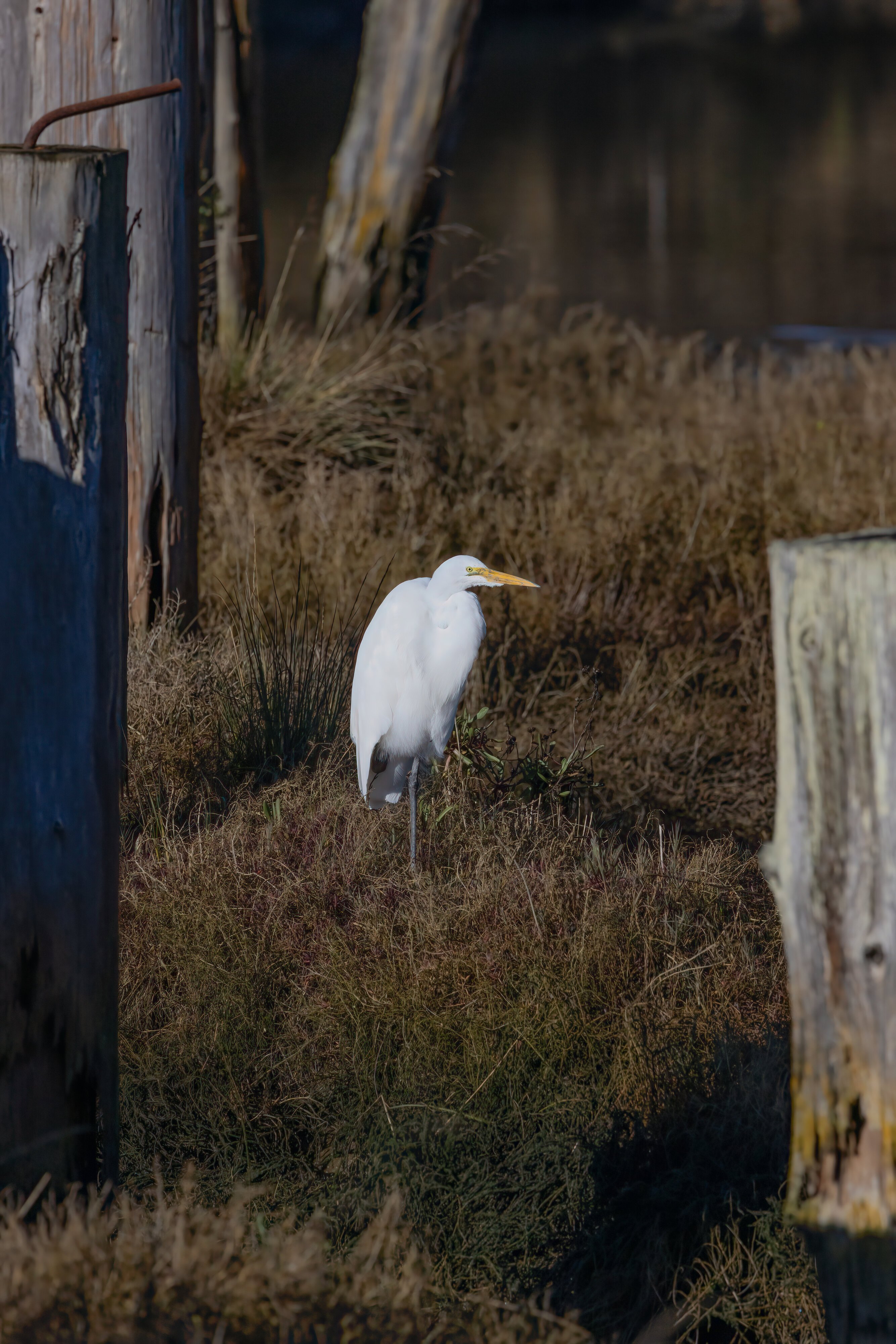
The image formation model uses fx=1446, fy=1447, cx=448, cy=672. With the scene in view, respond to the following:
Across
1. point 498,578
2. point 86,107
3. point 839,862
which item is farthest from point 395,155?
point 839,862

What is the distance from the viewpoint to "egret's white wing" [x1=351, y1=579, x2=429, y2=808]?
3252mm

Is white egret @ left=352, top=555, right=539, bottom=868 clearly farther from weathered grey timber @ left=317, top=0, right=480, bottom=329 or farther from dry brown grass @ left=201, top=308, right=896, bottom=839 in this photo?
weathered grey timber @ left=317, top=0, right=480, bottom=329

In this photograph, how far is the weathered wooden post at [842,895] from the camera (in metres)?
1.60

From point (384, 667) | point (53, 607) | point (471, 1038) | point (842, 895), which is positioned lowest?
point (471, 1038)

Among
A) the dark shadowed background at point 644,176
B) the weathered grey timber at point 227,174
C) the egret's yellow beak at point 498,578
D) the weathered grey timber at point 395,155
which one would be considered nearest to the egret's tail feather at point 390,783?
the egret's yellow beak at point 498,578

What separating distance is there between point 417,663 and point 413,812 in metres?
0.35

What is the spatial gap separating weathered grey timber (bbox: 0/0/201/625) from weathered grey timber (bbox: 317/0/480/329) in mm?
3406

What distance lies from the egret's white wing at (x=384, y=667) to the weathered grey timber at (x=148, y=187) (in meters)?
0.99

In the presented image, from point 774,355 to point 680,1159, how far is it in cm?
629

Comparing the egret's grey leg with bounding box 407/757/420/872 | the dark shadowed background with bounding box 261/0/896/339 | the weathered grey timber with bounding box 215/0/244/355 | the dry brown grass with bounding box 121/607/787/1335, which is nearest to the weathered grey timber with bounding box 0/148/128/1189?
the dry brown grass with bounding box 121/607/787/1335

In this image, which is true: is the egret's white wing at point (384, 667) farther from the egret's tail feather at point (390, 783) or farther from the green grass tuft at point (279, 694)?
the green grass tuft at point (279, 694)

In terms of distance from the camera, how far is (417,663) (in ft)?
10.7

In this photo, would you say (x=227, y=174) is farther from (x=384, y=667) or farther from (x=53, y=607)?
(x=53, y=607)

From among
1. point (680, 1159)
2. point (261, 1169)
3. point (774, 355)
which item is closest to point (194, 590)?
point (261, 1169)
